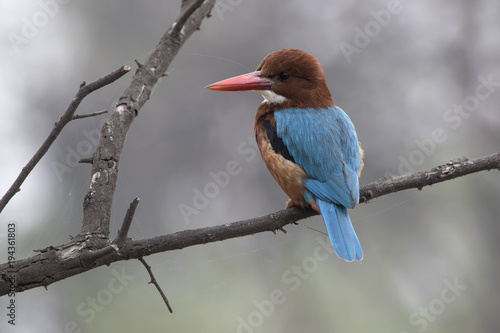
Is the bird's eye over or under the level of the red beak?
under

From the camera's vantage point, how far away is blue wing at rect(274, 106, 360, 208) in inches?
85.2

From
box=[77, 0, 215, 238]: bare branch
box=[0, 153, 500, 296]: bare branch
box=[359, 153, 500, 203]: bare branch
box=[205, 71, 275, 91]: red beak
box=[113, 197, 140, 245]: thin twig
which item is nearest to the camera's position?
box=[113, 197, 140, 245]: thin twig

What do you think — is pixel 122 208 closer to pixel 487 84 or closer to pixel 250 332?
pixel 250 332

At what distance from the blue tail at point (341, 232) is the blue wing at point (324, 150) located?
0.04 meters

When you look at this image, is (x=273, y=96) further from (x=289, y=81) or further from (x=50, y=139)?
(x=50, y=139)

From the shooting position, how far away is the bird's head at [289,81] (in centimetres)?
250

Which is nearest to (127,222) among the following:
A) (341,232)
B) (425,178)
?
(341,232)

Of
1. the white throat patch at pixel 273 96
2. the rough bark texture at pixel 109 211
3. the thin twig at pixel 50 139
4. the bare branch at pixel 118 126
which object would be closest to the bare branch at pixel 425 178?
the rough bark texture at pixel 109 211

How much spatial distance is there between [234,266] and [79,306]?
101 cm

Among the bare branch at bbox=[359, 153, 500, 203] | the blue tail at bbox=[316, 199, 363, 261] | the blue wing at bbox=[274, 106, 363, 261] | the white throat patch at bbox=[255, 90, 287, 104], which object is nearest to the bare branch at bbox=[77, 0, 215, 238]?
the white throat patch at bbox=[255, 90, 287, 104]

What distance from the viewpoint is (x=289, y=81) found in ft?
8.27

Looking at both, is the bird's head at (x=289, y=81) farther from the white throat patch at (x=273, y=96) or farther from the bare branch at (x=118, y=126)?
the bare branch at (x=118, y=126)

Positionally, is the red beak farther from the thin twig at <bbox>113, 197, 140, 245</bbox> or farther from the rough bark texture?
the thin twig at <bbox>113, 197, 140, 245</bbox>

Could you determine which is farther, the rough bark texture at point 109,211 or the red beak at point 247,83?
the red beak at point 247,83
